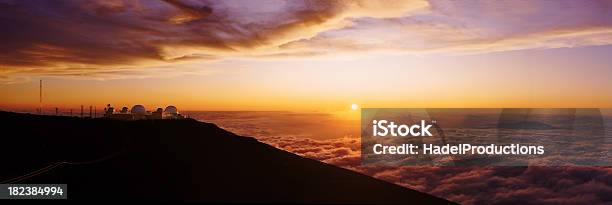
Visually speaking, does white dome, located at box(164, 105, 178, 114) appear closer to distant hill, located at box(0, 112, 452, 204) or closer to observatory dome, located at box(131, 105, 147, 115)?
observatory dome, located at box(131, 105, 147, 115)

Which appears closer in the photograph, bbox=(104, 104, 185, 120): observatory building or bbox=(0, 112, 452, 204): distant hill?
bbox=(0, 112, 452, 204): distant hill

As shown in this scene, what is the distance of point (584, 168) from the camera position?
134750 mm

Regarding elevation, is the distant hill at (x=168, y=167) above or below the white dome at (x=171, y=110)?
below

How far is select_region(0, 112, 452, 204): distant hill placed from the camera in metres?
15.4

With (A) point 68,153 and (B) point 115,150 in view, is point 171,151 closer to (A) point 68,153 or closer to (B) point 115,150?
(B) point 115,150

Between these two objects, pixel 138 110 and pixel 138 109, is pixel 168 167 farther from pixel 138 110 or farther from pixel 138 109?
pixel 138 109

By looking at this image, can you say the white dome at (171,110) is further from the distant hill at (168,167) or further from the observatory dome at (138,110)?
the distant hill at (168,167)

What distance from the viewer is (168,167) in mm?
18969

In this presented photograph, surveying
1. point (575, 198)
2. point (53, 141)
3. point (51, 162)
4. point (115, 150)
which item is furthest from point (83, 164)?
point (575, 198)

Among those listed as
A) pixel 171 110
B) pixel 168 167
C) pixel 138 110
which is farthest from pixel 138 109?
pixel 168 167

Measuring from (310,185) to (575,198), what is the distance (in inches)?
4429

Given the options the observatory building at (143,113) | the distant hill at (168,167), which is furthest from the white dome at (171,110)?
the distant hill at (168,167)

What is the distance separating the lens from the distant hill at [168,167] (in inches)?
607

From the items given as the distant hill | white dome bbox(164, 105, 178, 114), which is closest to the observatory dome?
white dome bbox(164, 105, 178, 114)
